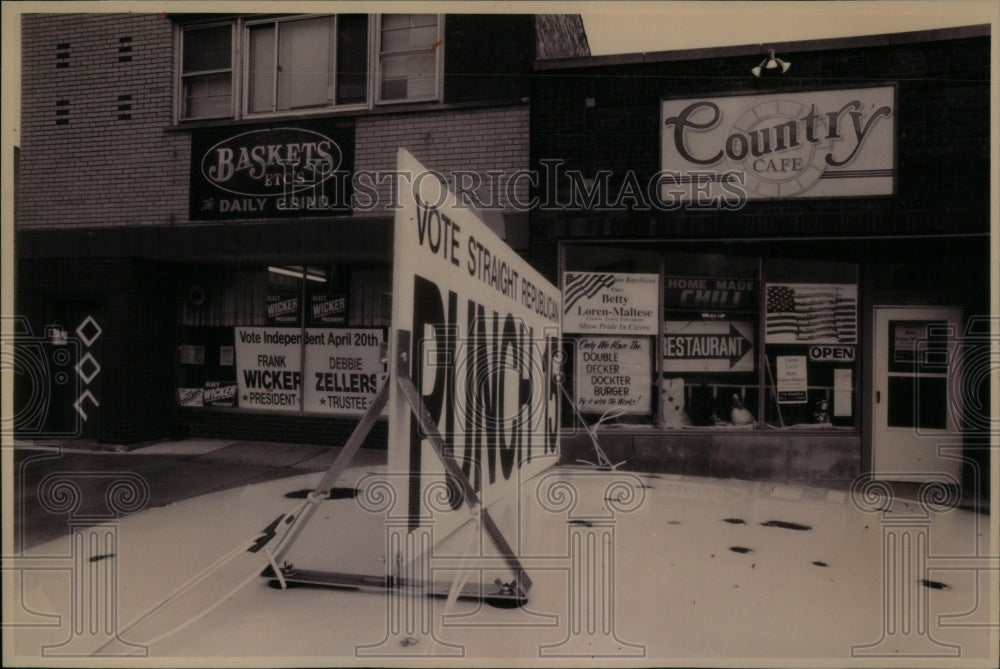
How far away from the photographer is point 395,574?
2.71 meters

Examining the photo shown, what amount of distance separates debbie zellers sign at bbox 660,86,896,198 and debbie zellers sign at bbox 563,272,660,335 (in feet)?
3.53

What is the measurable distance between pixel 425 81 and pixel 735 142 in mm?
3824

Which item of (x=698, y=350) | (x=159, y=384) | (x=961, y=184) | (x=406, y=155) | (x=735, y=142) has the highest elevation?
(x=735, y=142)

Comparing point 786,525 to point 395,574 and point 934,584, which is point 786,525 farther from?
point 395,574

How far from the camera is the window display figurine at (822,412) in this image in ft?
24.5

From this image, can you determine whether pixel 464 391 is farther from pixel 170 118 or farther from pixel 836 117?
pixel 170 118

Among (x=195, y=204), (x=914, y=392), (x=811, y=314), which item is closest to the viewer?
Answer: (x=914, y=392)

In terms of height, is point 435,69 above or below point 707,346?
above

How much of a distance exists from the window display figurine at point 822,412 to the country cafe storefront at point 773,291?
0.03 meters

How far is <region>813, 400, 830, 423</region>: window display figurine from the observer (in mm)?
7477

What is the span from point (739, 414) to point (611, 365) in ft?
5.28

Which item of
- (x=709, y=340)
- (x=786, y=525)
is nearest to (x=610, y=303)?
(x=709, y=340)

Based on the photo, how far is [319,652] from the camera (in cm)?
279

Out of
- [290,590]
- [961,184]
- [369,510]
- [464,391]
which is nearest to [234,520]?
[369,510]
